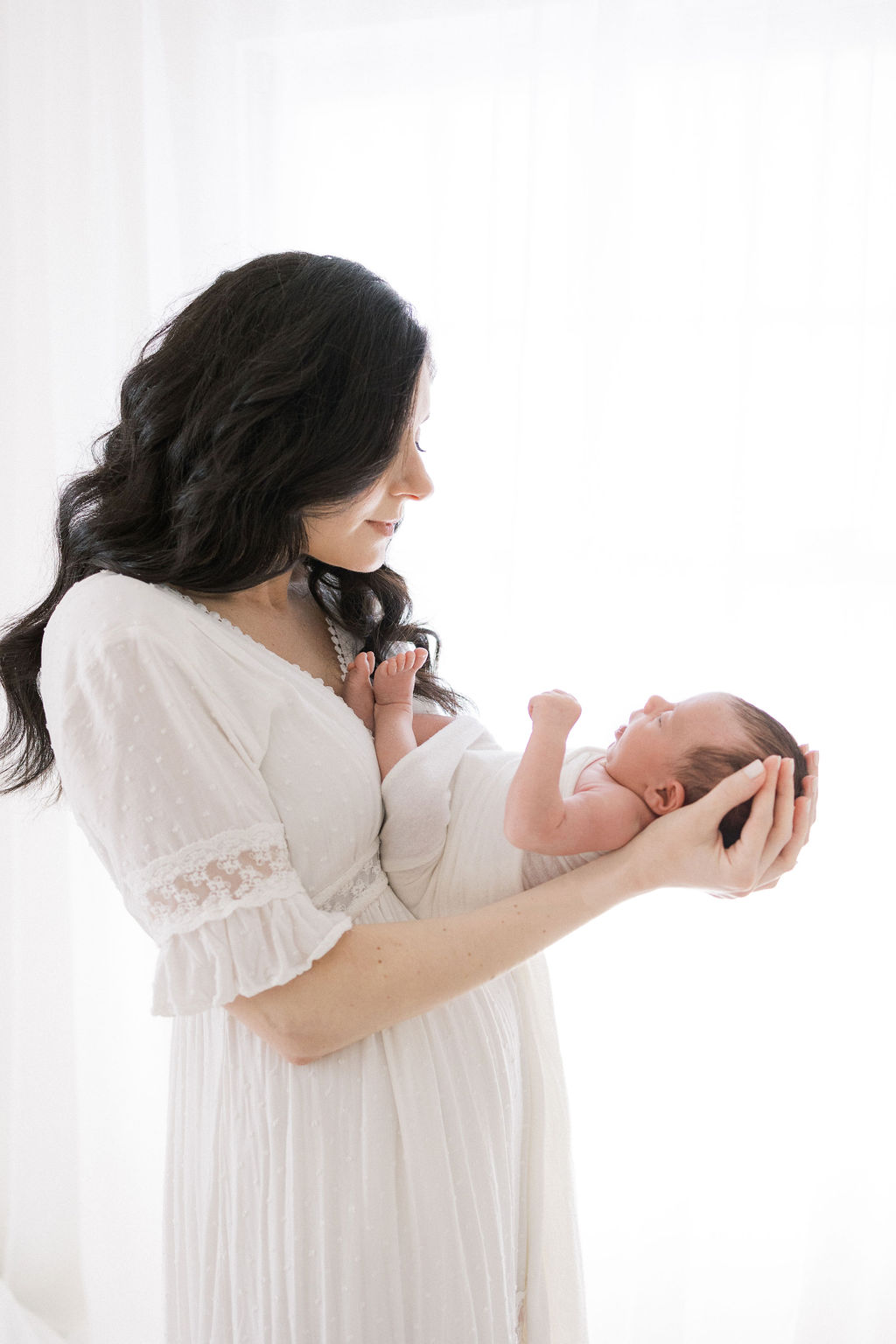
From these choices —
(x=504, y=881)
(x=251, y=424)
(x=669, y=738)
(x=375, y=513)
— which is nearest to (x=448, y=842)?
(x=504, y=881)

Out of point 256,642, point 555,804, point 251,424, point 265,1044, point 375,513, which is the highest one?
point 251,424

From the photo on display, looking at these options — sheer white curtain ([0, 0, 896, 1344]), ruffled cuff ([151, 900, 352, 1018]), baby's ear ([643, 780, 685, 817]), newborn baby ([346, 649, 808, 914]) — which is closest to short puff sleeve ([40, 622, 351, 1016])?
ruffled cuff ([151, 900, 352, 1018])

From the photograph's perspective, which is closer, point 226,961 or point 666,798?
point 226,961

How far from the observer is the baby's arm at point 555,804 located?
1111mm

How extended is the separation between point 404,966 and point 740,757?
1.60ft

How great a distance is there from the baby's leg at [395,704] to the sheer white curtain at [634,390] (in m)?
0.57

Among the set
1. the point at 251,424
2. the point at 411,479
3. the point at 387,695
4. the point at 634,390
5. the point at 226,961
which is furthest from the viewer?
the point at 634,390

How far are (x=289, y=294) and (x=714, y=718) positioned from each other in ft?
2.33

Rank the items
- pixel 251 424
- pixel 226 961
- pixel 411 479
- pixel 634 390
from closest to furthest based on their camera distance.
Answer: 1. pixel 226 961
2. pixel 251 424
3. pixel 411 479
4. pixel 634 390

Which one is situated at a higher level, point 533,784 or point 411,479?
point 411,479

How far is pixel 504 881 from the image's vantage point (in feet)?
3.91

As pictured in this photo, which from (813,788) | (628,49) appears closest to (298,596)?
(813,788)

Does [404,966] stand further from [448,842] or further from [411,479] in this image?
[411,479]

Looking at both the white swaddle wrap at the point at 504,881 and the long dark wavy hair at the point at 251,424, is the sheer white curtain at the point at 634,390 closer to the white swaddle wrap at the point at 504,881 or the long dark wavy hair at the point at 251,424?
the white swaddle wrap at the point at 504,881
